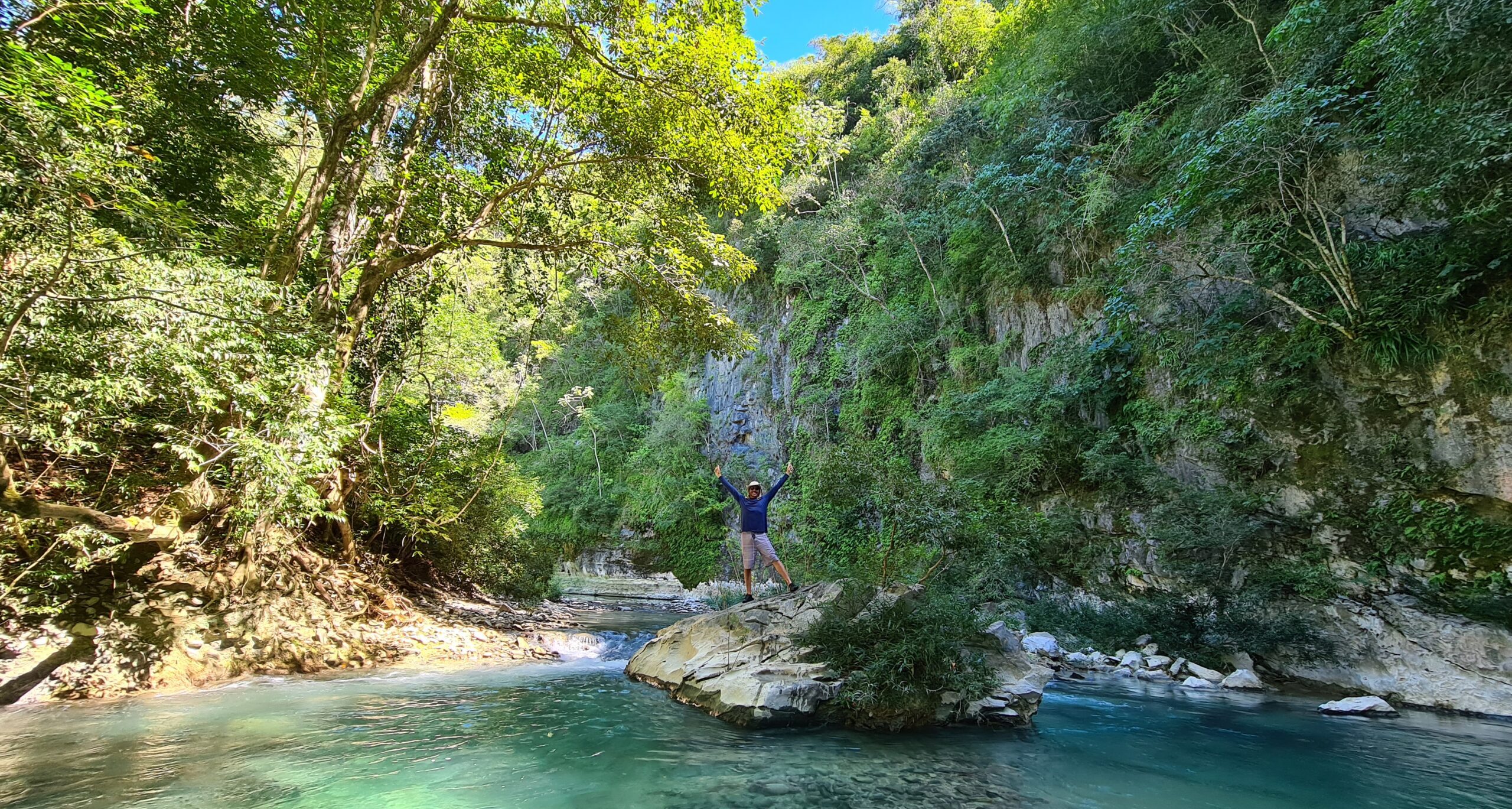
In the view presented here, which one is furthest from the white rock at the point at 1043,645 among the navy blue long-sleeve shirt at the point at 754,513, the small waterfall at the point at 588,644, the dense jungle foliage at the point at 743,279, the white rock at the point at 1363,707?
the small waterfall at the point at 588,644

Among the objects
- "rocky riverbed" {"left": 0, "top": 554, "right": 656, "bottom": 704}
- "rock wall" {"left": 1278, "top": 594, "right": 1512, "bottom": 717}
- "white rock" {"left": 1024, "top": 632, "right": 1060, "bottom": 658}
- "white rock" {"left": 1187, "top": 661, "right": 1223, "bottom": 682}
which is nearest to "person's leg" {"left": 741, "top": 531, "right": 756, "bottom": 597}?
"rocky riverbed" {"left": 0, "top": 554, "right": 656, "bottom": 704}

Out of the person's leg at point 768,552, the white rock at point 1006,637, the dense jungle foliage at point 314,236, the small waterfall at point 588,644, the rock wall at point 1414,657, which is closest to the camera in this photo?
the dense jungle foliage at point 314,236

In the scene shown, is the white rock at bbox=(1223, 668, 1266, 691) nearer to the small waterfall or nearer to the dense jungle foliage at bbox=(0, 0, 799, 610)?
the small waterfall

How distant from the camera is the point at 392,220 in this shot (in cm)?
858

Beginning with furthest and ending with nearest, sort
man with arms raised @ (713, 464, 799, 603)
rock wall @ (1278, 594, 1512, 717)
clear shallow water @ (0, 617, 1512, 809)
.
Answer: man with arms raised @ (713, 464, 799, 603), rock wall @ (1278, 594, 1512, 717), clear shallow water @ (0, 617, 1512, 809)

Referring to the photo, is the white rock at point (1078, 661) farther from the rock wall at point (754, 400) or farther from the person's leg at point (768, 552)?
the rock wall at point (754, 400)

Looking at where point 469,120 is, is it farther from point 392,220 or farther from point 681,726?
point 681,726

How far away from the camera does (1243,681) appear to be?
8016 millimetres

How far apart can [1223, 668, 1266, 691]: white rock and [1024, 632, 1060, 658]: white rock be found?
2189 mm

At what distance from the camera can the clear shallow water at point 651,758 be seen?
398cm

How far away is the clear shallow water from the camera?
398 cm

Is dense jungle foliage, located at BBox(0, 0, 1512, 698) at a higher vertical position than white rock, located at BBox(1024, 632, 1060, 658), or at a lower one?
higher

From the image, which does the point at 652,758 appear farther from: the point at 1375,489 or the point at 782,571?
the point at 1375,489

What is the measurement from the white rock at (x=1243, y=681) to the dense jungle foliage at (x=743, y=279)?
1.78 ft
